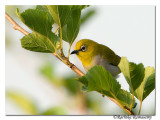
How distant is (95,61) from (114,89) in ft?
2.49

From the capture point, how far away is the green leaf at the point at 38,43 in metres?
0.82

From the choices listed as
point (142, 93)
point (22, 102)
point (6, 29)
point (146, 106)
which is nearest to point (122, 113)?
point (146, 106)

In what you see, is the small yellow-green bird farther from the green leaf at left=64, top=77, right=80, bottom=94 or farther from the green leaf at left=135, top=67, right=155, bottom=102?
the green leaf at left=135, top=67, right=155, bottom=102

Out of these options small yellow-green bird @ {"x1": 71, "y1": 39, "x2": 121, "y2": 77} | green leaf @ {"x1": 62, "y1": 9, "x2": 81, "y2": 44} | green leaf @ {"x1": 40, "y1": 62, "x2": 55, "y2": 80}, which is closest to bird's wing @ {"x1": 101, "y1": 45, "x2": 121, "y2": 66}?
small yellow-green bird @ {"x1": 71, "y1": 39, "x2": 121, "y2": 77}

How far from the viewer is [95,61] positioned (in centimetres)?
144

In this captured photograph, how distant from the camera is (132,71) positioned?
2.09 feet

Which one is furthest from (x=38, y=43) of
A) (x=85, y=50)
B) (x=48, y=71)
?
(x=85, y=50)

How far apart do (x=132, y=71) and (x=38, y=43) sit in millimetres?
366

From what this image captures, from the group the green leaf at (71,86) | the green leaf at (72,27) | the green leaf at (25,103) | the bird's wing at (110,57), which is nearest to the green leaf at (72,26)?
the green leaf at (72,27)

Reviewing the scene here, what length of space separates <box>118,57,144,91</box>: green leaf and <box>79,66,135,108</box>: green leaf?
4cm

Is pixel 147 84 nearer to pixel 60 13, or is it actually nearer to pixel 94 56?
pixel 60 13

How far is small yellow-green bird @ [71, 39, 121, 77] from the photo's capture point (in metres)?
1.35

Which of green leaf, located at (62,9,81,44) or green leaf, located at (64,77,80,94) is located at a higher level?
green leaf, located at (62,9,81,44)

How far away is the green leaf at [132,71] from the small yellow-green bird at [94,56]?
0.62 metres
